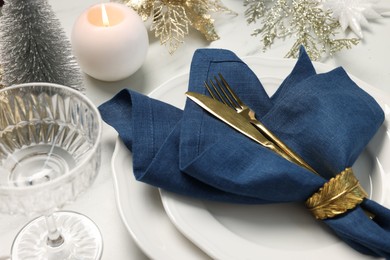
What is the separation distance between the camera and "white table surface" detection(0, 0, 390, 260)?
0.54m

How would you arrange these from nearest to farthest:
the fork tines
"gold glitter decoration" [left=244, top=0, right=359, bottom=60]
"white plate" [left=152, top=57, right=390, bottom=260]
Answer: "white plate" [left=152, top=57, right=390, bottom=260] → the fork tines → "gold glitter decoration" [left=244, top=0, right=359, bottom=60]

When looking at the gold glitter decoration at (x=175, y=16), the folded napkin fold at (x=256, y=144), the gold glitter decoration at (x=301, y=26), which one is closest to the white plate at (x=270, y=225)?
the folded napkin fold at (x=256, y=144)

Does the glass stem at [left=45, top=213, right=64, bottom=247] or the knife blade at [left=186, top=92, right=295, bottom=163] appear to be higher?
the knife blade at [left=186, top=92, right=295, bottom=163]

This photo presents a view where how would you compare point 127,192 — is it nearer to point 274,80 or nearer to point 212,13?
point 274,80

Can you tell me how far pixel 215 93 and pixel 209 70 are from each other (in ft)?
0.10

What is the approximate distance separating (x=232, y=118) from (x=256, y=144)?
41 mm

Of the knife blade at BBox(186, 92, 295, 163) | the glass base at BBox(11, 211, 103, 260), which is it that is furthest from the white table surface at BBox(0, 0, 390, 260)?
the knife blade at BBox(186, 92, 295, 163)

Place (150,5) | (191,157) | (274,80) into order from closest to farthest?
(191,157), (274,80), (150,5)

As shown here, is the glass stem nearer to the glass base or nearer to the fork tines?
the glass base

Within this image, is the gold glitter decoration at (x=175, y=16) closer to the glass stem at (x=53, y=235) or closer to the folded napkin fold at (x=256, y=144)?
the folded napkin fold at (x=256, y=144)

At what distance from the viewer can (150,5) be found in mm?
708

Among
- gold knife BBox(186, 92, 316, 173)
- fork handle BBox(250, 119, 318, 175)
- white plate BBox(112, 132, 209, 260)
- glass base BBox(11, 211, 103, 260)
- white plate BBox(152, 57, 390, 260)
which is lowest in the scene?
glass base BBox(11, 211, 103, 260)

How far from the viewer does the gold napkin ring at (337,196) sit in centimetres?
44

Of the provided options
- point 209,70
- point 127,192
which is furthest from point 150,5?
point 127,192
